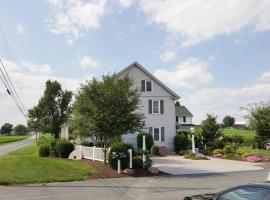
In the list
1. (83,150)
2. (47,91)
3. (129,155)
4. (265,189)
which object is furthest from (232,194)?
(47,91)

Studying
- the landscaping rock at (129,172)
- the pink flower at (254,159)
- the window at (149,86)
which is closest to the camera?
the landscaping rock at (129,172)

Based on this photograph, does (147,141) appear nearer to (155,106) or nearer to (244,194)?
(155,106)

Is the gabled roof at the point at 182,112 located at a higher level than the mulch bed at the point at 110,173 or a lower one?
higher

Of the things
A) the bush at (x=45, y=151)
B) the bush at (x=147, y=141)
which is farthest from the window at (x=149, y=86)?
the bush at (x=45, y=151)

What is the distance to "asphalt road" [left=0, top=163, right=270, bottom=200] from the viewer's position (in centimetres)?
1449

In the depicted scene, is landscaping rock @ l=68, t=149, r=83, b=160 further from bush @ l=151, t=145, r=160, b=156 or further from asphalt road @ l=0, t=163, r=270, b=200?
asphalt road @ l=0, t=163, r=270, b=200

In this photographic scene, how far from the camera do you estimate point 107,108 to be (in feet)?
76.0

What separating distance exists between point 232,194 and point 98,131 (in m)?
17.1

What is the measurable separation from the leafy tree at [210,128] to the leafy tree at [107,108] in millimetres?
19334

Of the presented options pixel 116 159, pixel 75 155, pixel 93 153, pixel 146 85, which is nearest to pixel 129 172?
pixel 116 159

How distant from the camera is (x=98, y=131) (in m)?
23.8

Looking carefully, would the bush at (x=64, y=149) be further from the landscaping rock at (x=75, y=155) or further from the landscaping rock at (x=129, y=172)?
the landscaping rock at (x=129, y=172)

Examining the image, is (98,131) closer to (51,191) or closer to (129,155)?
(129,155)

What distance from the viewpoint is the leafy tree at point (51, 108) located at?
64.2 meters
